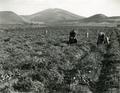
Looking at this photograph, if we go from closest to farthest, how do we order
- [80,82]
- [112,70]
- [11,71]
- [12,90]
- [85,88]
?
1. [12,90]
2. [85,88]
3. [80,82]
4. [11,71]
5. [112,70]

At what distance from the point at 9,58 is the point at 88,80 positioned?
6666mm

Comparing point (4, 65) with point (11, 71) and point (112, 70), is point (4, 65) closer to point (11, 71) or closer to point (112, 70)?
point (11, 71)

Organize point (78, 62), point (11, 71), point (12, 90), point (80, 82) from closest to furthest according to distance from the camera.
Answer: point (12, 90), point (80, 82), point (11, 71), point (78, 62)

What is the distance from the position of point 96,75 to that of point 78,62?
3730 millimetres

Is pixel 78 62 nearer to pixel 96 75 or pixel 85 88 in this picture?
pixel 96 75

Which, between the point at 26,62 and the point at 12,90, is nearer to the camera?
the point at 12,90

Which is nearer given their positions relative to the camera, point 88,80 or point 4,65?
point 88,80

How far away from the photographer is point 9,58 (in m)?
17.5

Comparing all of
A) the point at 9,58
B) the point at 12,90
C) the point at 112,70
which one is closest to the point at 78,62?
the point at 112,70

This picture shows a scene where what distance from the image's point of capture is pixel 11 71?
13.7m

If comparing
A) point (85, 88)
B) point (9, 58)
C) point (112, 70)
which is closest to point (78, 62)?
point (112, 70)

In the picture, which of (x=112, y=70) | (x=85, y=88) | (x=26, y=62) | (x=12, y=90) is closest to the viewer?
(x=12, y=90)

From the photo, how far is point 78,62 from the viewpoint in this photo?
57.2ft

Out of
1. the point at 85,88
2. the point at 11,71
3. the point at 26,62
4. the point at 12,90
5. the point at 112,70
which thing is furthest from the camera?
the point at 26,62
